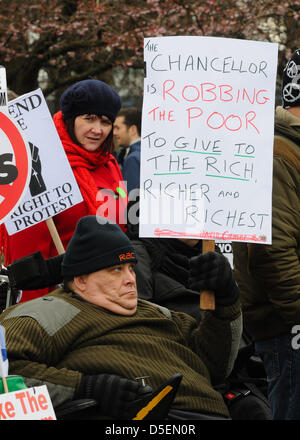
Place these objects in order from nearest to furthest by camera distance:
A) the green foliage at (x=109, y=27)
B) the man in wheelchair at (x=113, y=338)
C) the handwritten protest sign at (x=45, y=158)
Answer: the man in wheelchair at (x=113, y=338)
the handwritten protest sign at (x=45, y=158)
the green foliage at (x=109, y=27)

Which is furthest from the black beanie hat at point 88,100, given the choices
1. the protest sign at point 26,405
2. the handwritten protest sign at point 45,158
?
the protest sign at point 26,405

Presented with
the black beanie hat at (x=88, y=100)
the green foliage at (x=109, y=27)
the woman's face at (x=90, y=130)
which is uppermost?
the green foliage at (x=109, y=27)

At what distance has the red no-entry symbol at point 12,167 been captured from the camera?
123 inches

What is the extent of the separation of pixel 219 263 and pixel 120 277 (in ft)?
1.46

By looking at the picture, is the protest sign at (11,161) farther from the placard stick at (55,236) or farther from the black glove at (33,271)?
the placard stick at (55,236)

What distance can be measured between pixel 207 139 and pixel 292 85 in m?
0.63

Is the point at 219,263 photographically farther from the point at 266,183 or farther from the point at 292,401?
the point at 292,401

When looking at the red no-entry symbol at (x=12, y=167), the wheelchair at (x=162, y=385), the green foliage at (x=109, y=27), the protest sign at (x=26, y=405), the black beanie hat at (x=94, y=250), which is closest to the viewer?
the protest sign at (x=26, y=405)

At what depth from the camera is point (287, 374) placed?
12.4 ft

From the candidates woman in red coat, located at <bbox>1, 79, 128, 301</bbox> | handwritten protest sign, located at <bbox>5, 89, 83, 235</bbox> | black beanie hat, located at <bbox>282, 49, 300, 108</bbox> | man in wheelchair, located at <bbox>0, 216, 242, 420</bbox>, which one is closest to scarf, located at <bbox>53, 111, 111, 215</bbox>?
woman in red coat, located at <bbox>1, 79, 128, 301</bbox>

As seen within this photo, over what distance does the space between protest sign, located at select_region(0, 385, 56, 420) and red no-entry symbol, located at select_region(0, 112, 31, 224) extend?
2.68ft

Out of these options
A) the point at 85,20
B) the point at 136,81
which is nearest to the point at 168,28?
the point at 85,20

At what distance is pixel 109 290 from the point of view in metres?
3.34

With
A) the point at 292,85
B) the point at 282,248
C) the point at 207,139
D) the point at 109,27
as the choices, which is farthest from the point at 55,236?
the point at 109,27
